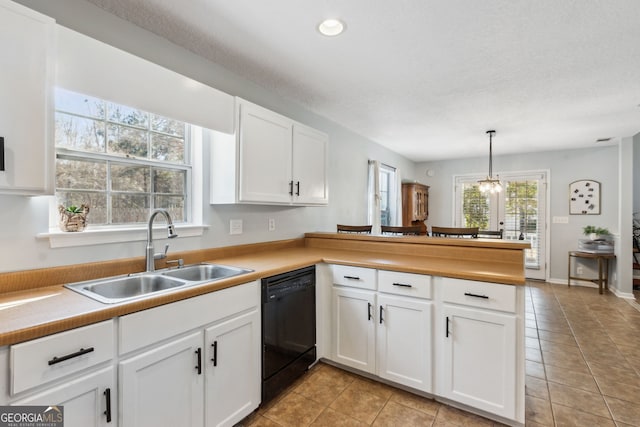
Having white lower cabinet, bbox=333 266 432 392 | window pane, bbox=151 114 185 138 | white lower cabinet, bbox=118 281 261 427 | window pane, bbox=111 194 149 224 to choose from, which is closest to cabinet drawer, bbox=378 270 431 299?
white lower cabinet, bbox=333 266 432 392

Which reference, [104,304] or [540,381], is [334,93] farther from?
[540,381]

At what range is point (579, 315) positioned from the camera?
11.9 ft

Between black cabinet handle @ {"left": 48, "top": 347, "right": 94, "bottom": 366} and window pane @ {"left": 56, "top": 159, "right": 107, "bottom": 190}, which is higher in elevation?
window pane @ {"left": 56, "top": 159, "right": 107, "bottom": 190}

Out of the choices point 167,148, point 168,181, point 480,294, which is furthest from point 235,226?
point 480,294

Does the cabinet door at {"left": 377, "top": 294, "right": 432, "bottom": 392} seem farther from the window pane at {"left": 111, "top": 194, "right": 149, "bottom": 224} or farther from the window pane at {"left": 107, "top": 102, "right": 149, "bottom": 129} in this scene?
the window pane at {"left": 107, "top": 102, "right": 149, "bottom": 129}

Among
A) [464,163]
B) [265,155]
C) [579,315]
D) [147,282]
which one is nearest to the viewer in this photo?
[147,282]

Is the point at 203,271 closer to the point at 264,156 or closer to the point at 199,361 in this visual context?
the point at 199,361

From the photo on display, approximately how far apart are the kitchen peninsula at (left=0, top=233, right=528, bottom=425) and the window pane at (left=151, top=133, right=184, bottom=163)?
69cm

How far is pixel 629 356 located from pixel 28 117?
14.5 feet

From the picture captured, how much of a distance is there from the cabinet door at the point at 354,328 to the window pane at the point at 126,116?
179 cm

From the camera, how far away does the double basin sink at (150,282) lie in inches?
59.7

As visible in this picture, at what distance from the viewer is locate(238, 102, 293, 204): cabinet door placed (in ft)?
7.20

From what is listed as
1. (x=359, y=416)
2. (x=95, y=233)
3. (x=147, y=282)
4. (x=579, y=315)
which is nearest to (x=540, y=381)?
(x=359, y=416)

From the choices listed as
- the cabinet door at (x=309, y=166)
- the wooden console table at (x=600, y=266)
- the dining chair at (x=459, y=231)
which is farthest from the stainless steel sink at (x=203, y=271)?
the wooden console table at (x=600, y=266)
